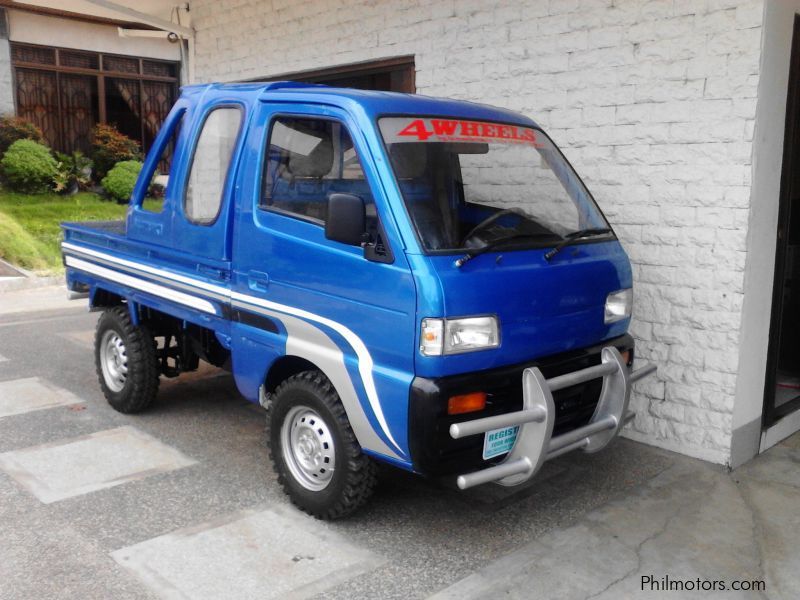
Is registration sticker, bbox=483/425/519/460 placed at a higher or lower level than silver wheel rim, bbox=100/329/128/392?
higher

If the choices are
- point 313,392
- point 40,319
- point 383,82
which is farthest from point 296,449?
point 40,319

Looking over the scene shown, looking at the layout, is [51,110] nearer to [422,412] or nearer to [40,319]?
[40,319]

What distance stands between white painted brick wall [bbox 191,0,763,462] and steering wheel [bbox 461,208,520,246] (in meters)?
1.55

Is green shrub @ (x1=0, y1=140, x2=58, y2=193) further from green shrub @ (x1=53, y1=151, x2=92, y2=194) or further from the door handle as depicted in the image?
the door handle

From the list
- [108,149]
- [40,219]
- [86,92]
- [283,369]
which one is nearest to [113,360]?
[283,369]

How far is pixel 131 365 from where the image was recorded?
5445mm

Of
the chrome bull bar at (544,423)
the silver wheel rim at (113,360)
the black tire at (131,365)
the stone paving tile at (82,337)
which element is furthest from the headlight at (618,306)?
the stone paving tile at (82,337)

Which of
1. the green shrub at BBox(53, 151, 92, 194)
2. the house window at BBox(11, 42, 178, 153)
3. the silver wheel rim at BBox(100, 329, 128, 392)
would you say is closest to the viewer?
the silver wheel rim at BBox(100, 329, 128, 392)

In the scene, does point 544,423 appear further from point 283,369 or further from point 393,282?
point 283,369

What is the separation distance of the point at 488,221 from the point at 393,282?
2.23ft

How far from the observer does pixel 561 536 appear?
392 centimetres

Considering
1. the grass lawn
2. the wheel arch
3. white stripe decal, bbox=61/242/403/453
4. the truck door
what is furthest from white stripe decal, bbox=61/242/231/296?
the grass lawn

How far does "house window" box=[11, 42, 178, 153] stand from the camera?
1645cm

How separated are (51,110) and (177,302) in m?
14.1
